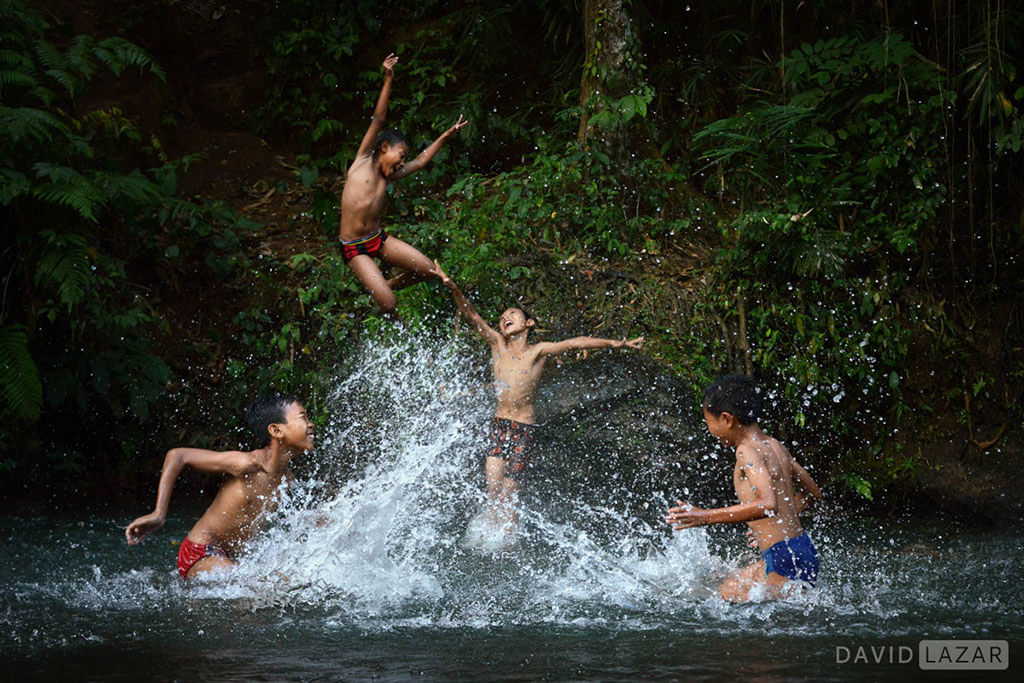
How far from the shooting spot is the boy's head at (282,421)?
561 centimetres

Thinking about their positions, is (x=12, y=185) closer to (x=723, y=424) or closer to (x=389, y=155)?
(x=389, y=155)

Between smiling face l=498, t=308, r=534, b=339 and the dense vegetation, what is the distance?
4.28ft

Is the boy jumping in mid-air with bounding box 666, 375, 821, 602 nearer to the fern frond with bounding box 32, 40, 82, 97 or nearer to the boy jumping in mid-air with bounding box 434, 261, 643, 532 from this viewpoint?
the boy jumping in mid-air with bounding box 434, 261, 643, 532

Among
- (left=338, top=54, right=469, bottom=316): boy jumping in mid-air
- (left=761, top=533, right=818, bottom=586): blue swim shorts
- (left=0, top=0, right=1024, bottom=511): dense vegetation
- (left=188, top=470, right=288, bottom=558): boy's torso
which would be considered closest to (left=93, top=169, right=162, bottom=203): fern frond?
(left=0, top=0, right=1024, bottom=511): dense vegetation

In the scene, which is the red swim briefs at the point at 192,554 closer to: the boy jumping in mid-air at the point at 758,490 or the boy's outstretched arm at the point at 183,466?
the boy's outstretched arm at the point at 183,466

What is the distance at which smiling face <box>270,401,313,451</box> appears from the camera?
562 cm

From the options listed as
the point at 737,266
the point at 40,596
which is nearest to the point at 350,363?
the point at 737,266

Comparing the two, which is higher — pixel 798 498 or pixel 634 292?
pixel 634 292

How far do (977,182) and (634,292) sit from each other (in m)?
3.00

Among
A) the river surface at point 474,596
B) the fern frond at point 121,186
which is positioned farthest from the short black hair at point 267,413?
the fern frond at point 121,186

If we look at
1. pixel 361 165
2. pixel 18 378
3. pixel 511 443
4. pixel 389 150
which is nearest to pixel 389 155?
pixel 389 150

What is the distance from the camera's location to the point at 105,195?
309 inches

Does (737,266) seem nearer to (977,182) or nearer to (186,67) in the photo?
(977,182)

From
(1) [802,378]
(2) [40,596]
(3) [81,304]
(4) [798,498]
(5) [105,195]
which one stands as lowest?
(2) [40,596]
